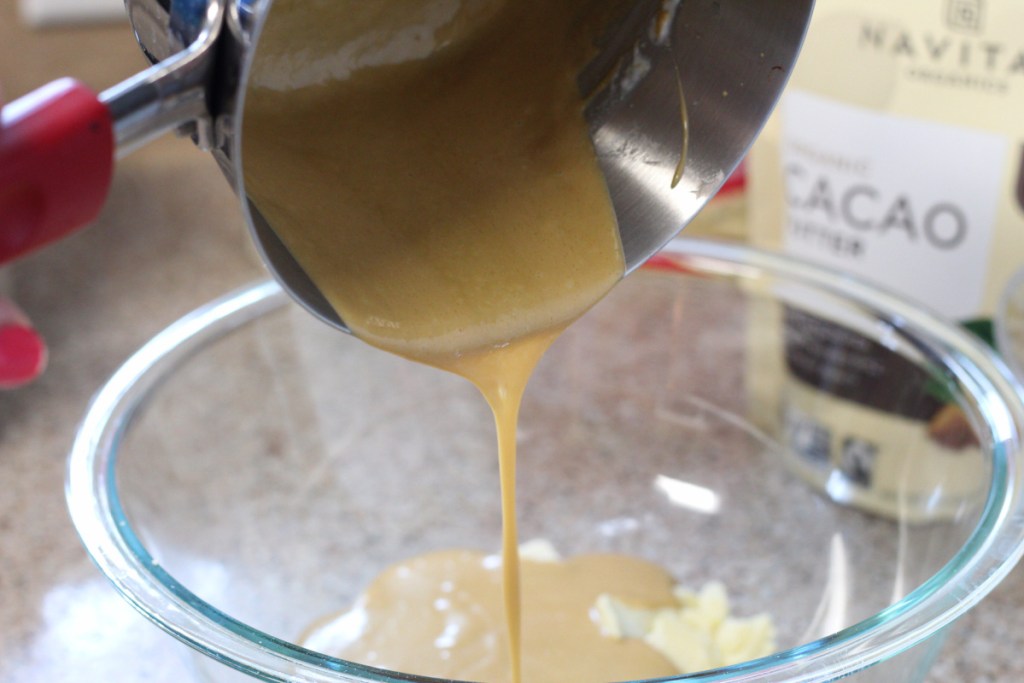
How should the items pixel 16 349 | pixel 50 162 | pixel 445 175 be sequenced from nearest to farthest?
pixel 50 162 → pixel 445 175 → pixel 16 349

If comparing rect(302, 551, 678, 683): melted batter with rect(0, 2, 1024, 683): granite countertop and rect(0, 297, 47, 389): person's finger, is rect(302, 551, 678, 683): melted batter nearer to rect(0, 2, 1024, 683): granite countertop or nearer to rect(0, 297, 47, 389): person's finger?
rect(0, 2, 1024, 683): granite countertop

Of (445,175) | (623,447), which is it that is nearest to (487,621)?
(623,447)

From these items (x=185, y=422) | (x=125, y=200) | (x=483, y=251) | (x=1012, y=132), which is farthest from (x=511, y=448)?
(x=125, y=200)

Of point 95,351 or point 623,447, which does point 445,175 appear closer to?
point 623,447

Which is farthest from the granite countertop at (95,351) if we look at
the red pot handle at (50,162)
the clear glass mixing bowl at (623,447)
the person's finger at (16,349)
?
the red pot handle at (50,162)

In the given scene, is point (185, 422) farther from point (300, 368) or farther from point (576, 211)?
point (576, 211)

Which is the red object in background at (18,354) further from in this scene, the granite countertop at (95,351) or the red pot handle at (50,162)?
the red pot handle at (50,162)

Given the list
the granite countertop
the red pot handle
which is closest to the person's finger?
the granite countertop
